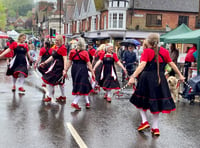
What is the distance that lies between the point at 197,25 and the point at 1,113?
40145mm

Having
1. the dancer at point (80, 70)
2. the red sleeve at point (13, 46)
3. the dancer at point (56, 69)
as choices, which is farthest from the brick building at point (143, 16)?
the dancer at point (80, 70)

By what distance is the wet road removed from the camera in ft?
18.8

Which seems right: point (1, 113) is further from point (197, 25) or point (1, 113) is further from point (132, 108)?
point (197, 25)

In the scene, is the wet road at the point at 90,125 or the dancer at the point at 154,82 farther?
the dancer at the point at 154,82

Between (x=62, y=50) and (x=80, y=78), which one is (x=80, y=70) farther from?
(x=62, y=50)

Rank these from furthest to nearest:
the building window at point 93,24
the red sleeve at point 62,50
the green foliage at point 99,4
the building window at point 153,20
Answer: the building window at point 93,24 → the green foliage at point 99,4 → the building window at point 153,20 → the red sleeve at point 62,50

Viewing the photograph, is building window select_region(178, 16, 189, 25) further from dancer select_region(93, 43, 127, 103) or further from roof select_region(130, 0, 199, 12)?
dancer select_region(93, 43, 127, 103)

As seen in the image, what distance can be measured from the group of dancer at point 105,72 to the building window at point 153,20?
31756mm

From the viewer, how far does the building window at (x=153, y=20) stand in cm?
4275

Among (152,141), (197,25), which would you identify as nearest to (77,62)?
(152,141)

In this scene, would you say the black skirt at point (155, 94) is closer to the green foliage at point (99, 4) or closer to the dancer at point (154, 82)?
the dancer at point (154, 82)

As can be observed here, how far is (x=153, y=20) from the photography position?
43.0m

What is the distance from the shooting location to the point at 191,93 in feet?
32.9

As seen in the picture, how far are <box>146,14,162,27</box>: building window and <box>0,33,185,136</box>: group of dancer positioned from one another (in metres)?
31.8
